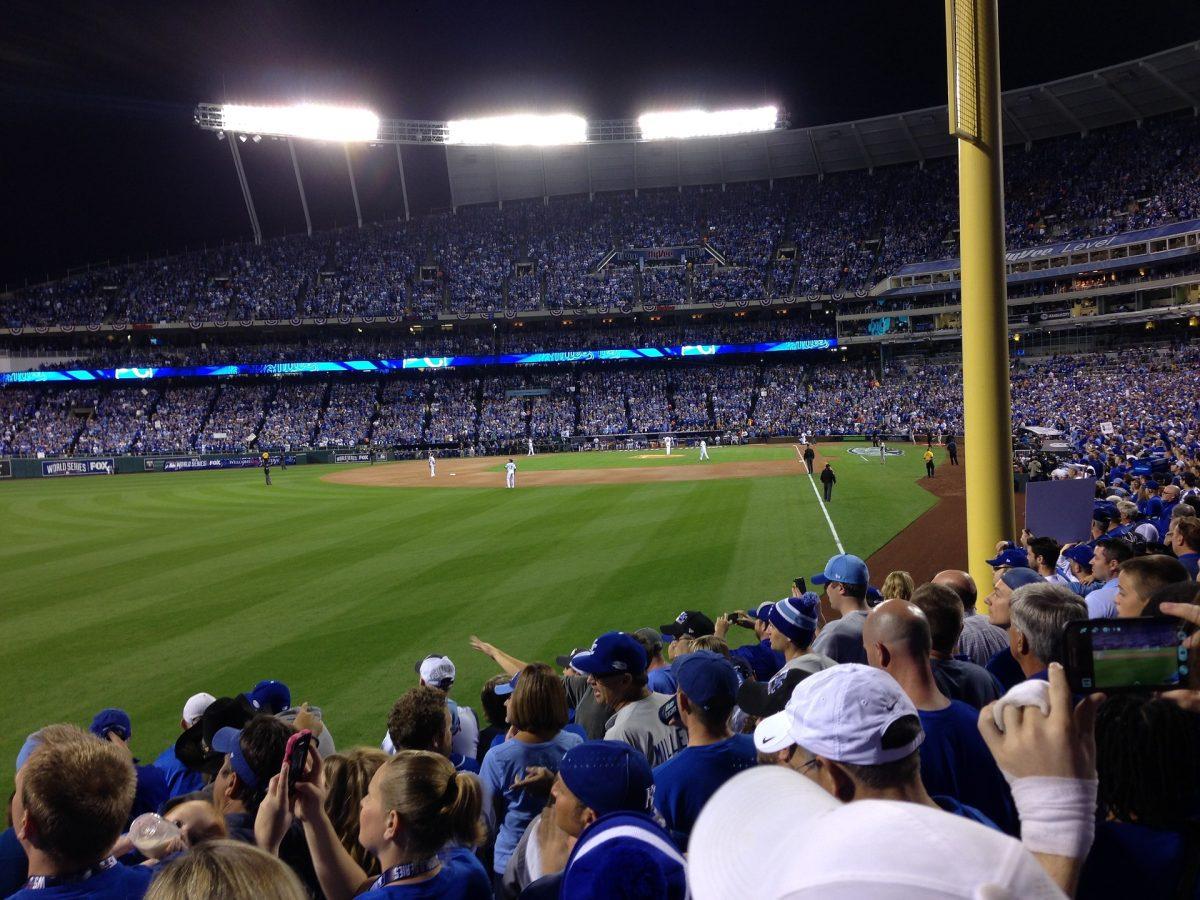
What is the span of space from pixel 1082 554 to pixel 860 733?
8678 mm

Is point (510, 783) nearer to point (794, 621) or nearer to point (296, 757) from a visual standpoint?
point (296, 757)

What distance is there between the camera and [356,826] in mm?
3795

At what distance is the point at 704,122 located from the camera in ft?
218

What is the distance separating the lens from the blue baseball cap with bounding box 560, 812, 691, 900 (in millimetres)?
1859

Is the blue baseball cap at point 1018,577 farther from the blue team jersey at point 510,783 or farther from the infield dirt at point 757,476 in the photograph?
the infield dirt at point 757,476

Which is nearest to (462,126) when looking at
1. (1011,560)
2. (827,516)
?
(827,516)

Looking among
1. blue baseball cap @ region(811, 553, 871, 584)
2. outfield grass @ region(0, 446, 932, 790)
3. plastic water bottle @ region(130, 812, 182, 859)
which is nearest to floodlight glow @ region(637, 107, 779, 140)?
outfield grass @ region(0, 446, 932, 790)

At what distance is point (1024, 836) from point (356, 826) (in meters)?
3.06

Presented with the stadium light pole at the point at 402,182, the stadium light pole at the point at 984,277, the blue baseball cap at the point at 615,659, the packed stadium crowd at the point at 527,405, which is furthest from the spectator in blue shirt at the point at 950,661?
the stadium light pole at the point at 402,182

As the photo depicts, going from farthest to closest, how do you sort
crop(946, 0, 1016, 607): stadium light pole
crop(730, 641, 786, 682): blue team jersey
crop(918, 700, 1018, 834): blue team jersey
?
crop(946, 0, 1016, 607): stadium light pole < crop(730, 641, 786, 682): blue team jersey < crop(918, 700, 1018, 834): blue team jersey

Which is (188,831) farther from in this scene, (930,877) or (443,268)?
(443,268)

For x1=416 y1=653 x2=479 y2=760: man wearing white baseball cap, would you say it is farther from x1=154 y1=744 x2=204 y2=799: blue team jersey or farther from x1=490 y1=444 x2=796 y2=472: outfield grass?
x1=490 y1=444 x2=796 y2=472: outfield grass

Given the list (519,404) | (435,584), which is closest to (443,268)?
(519,404)

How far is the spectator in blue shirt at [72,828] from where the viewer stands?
9.02ft
